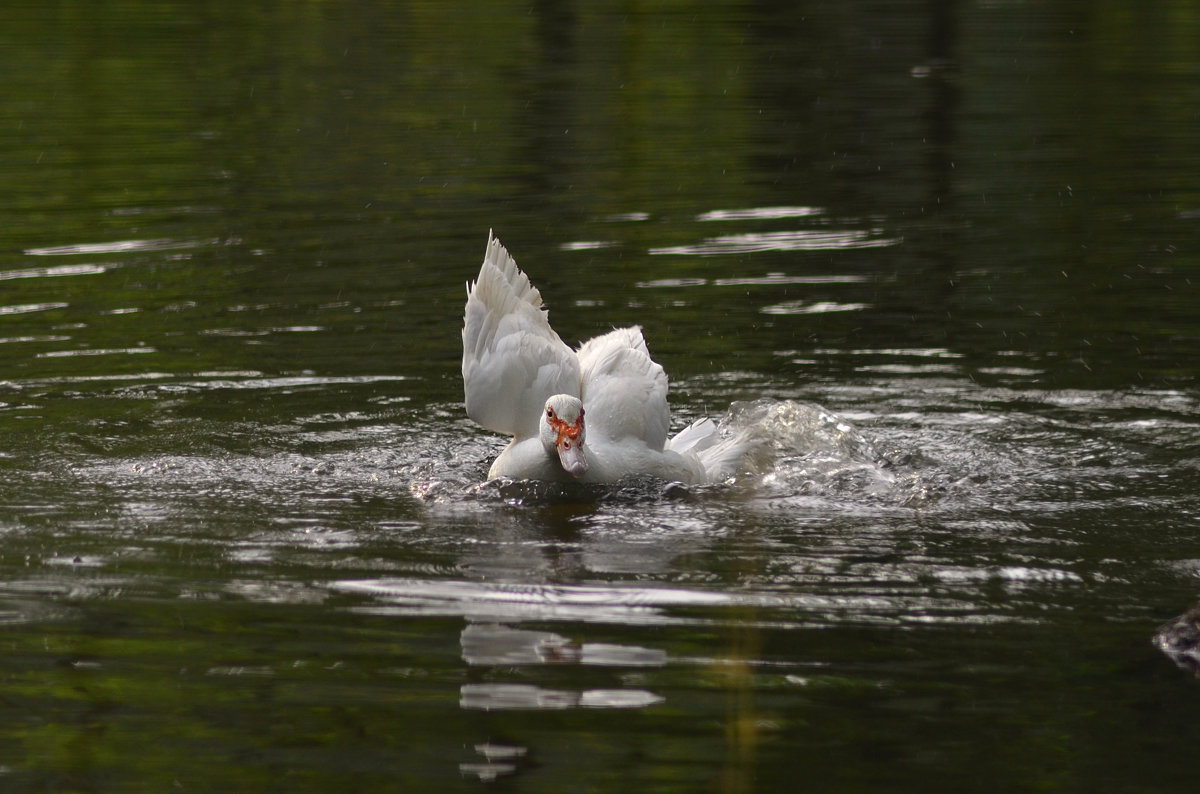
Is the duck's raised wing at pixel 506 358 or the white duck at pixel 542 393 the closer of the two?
the white duck at pixel 542 393

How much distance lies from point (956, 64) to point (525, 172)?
1097cm

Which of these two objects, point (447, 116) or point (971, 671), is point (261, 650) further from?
point (447, 116)

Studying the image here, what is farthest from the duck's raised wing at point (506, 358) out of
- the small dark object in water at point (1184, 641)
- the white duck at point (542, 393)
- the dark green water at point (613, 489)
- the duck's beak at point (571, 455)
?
the small dark object in water at point (1184, 641)

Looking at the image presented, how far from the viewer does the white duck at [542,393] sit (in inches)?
341

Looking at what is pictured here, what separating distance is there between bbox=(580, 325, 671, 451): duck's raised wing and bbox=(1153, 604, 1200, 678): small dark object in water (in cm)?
327

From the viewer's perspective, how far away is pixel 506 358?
28.9 feet

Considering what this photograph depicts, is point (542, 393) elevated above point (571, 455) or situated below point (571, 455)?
above

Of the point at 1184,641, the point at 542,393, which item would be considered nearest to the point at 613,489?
the point at 542,393

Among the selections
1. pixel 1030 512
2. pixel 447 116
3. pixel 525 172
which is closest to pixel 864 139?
pixel 525 172

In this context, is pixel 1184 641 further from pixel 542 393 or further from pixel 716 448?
pixel 542 393

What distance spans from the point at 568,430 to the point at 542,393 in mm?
616

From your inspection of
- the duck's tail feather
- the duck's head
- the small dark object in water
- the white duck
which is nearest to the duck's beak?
the duck's head

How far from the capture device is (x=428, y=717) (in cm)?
571

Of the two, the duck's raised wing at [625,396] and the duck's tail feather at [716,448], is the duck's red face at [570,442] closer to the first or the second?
the duck's raised wing at [625,396]
